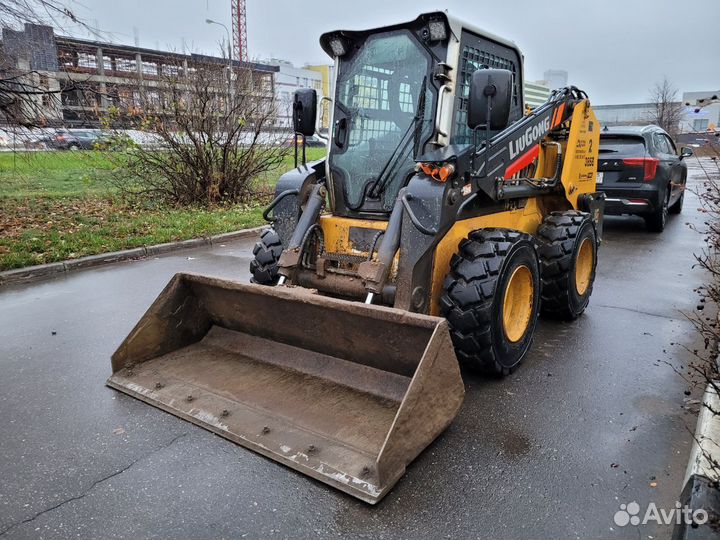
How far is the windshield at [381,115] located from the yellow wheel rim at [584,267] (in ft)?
7.86

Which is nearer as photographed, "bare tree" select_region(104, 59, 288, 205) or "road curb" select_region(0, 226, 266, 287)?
"road curb" select_region(0, 226, 266, 287)

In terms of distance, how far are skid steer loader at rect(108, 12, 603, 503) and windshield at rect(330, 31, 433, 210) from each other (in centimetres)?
1

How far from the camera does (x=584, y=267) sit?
19.2 feet

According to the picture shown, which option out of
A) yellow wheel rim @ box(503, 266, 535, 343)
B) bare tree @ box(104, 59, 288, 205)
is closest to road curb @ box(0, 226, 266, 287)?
bare tree @ box(104, 59, 288, 205)

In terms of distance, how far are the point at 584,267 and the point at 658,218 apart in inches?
222

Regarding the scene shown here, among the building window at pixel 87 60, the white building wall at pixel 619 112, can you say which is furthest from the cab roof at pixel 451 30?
the white building wall at pixel 619 112

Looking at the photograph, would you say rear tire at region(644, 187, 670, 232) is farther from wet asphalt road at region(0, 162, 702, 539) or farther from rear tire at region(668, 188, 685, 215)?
wet asphalt road at region(0, 162, 702, 539)

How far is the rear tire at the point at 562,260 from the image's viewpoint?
5125 mm

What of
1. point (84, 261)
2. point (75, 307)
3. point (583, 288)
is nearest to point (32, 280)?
point (84, 261)

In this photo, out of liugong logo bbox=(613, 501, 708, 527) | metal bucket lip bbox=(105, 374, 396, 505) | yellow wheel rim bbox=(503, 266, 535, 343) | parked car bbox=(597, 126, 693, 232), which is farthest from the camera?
parked car bbox=(597, 126, 693, 232)

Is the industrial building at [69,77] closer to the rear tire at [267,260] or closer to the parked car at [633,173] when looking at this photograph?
the rear tire at [267,260]

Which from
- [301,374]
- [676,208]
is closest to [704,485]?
[301,374]

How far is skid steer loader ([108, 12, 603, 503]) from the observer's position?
10.5 feet

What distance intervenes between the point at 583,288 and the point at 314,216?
323 cm
